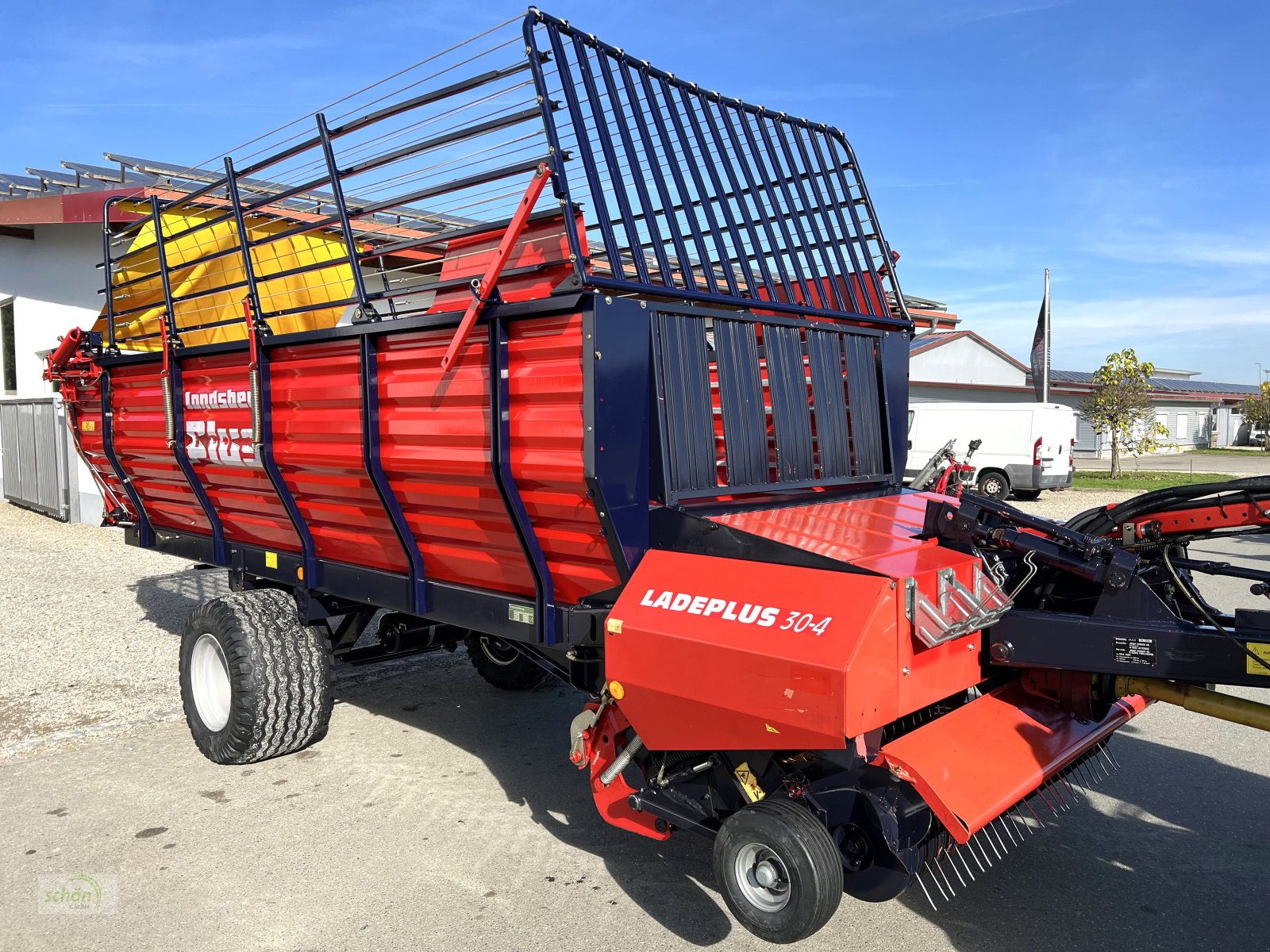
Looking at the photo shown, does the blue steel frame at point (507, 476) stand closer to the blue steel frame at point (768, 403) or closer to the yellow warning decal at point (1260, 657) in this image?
the blue steel frame at point (768, 403)

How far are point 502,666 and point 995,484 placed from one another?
14763 millimetres

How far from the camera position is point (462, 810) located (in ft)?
13.5

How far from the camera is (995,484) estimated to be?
18.4m

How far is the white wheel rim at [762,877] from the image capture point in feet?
8.83

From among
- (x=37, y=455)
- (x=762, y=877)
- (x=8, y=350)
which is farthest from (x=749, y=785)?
(x=8, y=350)

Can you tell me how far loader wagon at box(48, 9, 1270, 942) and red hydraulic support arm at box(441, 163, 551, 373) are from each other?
0.01 metres

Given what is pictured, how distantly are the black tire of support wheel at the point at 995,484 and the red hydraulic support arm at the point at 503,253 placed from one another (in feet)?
54.2

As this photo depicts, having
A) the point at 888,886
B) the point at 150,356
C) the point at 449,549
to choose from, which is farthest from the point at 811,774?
the point at 150,356

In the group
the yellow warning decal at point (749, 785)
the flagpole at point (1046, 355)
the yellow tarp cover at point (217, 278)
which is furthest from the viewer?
the flagpole at point (1046, 355)

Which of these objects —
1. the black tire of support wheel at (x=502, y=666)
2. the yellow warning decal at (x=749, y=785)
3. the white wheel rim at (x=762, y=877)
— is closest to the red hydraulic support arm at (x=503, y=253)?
the yellow warning decal at (x=749, y=785)

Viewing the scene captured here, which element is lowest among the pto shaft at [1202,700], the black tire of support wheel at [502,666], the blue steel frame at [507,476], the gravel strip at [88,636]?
the gravel strip at [88,636]

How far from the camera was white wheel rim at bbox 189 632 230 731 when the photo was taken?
4711mm

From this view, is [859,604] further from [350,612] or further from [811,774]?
[350,612]

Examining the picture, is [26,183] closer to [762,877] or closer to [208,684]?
[208,684]
